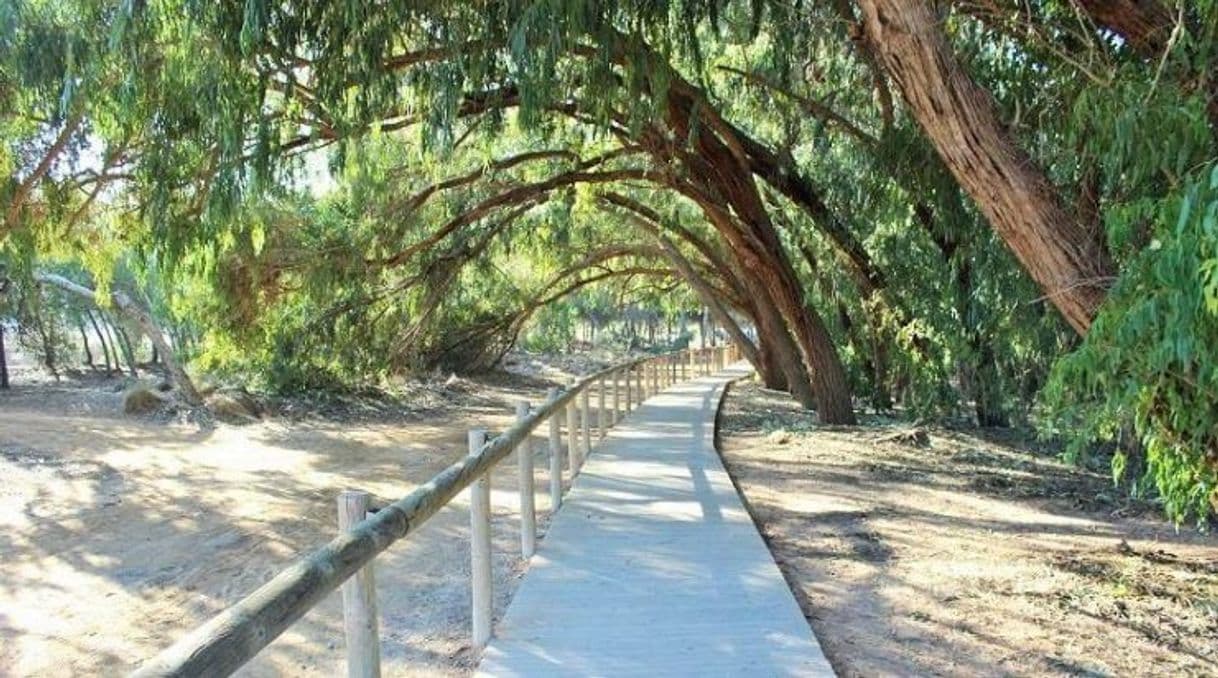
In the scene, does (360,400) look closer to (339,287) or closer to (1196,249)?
(339,287)

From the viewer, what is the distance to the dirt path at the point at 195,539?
5.82 meters

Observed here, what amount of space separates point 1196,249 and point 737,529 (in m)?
4.12

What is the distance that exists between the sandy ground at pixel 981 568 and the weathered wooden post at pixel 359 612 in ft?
7.93

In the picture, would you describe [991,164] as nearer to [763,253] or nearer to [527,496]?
[527,496]

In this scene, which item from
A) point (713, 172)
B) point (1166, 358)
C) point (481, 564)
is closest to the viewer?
point (1166, 358)

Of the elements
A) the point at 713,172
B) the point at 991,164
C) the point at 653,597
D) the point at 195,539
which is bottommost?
the point at 195,539

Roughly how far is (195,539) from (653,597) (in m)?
5.62

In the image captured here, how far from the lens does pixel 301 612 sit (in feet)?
7.45

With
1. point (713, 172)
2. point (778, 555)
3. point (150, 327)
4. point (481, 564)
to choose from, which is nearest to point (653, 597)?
point (481, 564)

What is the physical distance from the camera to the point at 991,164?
5.25 metres

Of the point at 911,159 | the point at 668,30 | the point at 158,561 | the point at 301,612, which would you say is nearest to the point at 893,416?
the point at 911,159

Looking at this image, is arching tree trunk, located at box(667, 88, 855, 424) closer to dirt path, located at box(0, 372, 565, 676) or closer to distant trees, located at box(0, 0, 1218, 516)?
distant trees, located at box(0, 0, 1218, 516)

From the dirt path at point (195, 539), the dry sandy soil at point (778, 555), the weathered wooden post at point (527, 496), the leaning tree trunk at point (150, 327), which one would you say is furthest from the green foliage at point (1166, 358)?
the leaning tree trunk at point (150, 327)

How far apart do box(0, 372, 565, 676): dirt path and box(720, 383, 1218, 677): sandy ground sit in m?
2.12
